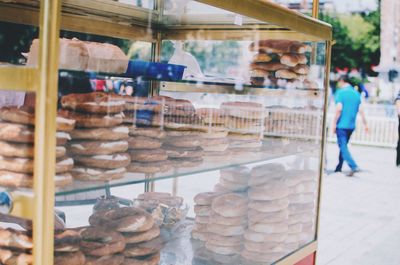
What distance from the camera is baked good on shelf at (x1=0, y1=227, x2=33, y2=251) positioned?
158 centimetres

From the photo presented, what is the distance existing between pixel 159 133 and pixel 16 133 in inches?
28.8

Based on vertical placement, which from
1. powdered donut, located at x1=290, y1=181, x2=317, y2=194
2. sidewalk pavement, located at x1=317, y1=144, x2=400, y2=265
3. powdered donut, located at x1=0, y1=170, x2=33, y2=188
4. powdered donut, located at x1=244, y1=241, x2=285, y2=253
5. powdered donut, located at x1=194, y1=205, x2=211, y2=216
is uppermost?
powdered donut, located at x1=0, y1=170, x2=33, y2=188

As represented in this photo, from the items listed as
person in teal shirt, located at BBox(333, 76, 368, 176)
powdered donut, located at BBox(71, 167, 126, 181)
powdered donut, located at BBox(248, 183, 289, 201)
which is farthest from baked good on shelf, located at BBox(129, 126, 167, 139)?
person in teal shirt, located at BBox(333, 76, 368, 176)

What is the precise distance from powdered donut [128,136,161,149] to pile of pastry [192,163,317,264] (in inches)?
25.2

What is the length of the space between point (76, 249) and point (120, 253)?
0.78 feet

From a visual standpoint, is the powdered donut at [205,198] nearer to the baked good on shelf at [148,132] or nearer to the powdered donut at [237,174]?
the powdered donut at [237,174]

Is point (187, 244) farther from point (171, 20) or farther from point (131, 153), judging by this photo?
point (171, 20)

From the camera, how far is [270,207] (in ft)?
9.26

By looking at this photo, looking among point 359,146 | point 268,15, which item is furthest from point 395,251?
point 359,146

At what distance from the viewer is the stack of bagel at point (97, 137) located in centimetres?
170

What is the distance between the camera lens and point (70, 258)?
175 cm

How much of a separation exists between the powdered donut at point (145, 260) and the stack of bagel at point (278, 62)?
4.53 ft

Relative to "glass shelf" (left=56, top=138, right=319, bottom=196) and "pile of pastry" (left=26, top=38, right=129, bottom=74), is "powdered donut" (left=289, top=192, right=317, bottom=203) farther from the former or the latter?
"pile of pastry" (left=26, top=38, right=129, bottom=74)

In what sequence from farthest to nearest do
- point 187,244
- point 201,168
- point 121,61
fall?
point 187,244
point 201,168
point 121,61
